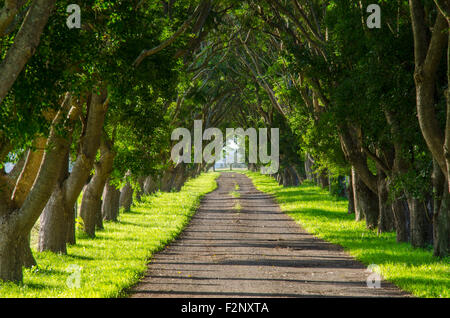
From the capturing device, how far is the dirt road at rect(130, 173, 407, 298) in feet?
33.6

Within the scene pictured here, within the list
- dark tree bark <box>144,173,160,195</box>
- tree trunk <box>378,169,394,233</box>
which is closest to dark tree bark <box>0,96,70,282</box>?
tree trunk <box>378,169,394,233</box>

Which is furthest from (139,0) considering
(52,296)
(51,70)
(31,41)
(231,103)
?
(231,103)

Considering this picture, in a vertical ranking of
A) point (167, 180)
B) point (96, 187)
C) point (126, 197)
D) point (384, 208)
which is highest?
point (96, 187)

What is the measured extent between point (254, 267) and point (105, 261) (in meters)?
3.53

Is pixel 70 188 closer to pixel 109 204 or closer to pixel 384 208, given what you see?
pixel 109 204

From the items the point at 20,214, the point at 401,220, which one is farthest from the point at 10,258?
the point at 401,220

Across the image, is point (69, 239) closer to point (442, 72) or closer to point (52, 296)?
point (52, 296)

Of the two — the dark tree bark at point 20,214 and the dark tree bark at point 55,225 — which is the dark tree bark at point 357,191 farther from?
the dark tree bark at point 20,214

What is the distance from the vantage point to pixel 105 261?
543 inches

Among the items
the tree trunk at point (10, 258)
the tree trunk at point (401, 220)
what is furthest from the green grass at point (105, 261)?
the tree trunk at point (401, 220)

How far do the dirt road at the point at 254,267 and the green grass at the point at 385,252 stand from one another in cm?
37

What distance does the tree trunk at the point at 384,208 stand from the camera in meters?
19.6

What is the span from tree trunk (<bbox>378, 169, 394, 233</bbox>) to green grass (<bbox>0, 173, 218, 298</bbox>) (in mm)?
7042

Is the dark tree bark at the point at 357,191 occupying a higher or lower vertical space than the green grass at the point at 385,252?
higher
